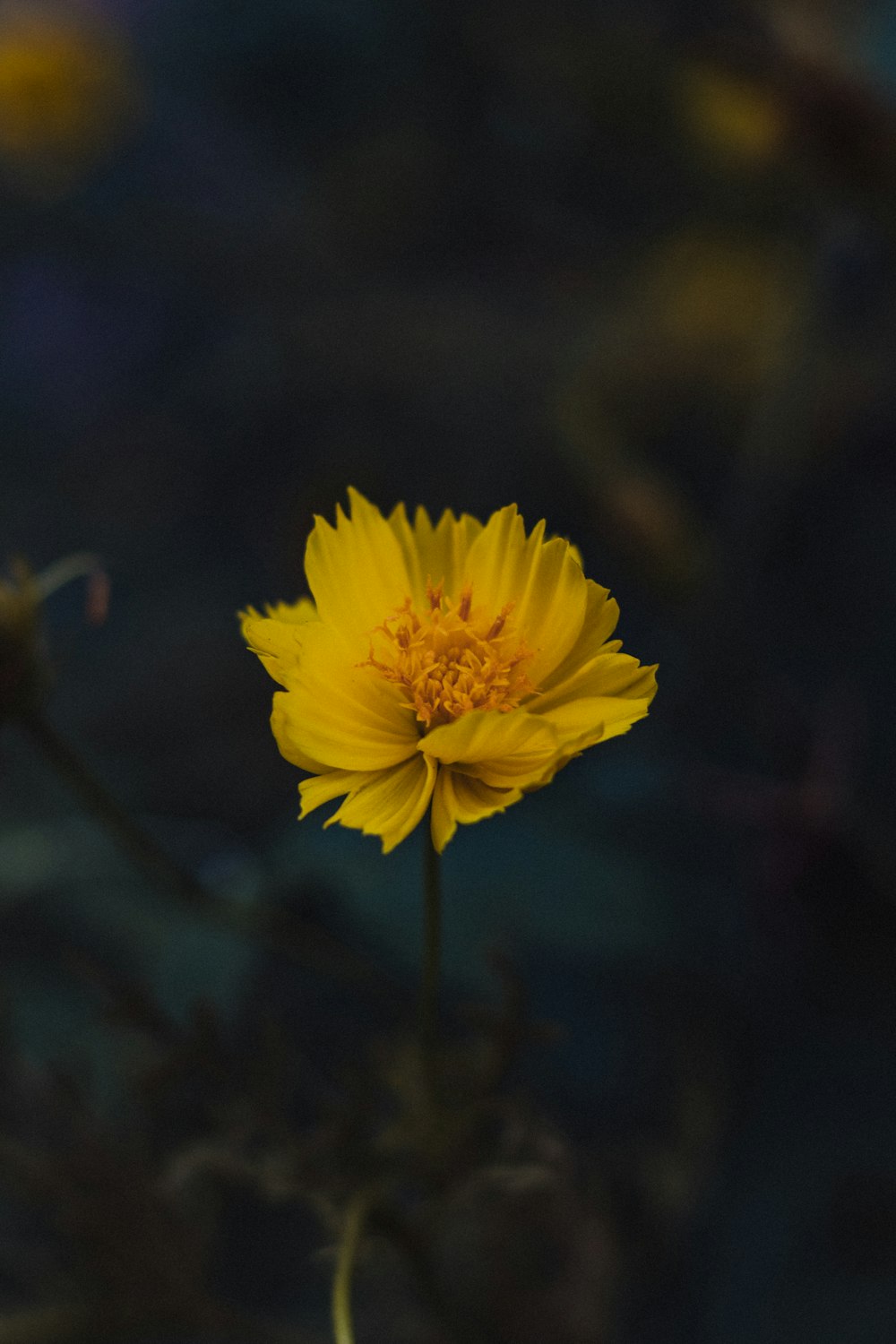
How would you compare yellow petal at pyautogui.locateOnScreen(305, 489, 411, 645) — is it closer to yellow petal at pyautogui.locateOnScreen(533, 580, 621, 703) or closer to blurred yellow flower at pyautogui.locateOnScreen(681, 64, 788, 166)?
yellow petal at pyautogui.locateOnScreen(533, 580, 621, 703)

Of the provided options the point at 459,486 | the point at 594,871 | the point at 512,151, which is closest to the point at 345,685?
the point at 594,871

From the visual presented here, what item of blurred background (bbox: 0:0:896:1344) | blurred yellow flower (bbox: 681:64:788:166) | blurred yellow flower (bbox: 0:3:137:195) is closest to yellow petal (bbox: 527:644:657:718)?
blurred background (bbox: 0:0:896:1344)

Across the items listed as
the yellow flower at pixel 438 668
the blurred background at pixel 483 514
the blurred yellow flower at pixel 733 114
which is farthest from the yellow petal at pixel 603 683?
the blurred yellow flower at pixel 733 114

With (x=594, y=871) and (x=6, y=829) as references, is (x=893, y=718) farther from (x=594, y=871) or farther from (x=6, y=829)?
(x=6, y=829)

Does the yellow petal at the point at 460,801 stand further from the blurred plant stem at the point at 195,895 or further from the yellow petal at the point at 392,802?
the blurred plant stem at the point at 195,895

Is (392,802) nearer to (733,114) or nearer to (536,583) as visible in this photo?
(536,583)

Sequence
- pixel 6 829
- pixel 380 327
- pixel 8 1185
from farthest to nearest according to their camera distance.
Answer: pixel 380 327, pixel 6 829, pixel 8 1185
